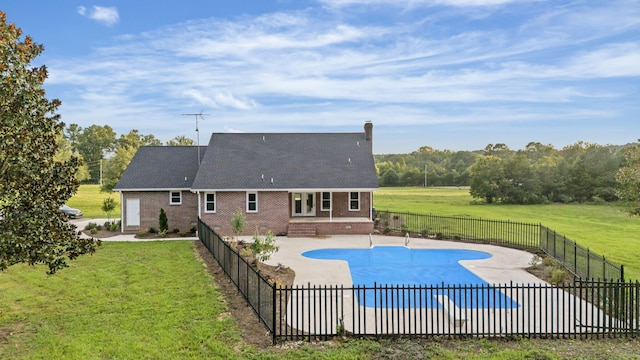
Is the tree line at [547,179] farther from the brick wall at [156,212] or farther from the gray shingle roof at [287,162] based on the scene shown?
the brick wall at [156,212]

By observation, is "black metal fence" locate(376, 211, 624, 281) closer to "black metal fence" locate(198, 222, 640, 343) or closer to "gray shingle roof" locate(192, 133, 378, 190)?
"black metal fence" locate(198, 222, 640, 343)

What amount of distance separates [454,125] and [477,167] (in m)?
8.05

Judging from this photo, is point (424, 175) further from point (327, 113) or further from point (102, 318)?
point (102, 318)

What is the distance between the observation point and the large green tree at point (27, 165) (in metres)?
8.22

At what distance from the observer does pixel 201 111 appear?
90.8ft

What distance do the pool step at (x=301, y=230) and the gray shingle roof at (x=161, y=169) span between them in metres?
7.49

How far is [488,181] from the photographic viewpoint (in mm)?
54719

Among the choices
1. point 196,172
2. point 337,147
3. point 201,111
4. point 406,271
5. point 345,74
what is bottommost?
point 406,271

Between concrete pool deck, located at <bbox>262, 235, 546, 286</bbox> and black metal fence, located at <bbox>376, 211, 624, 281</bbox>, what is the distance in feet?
3.62

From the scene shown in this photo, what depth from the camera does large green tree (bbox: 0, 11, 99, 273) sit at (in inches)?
324

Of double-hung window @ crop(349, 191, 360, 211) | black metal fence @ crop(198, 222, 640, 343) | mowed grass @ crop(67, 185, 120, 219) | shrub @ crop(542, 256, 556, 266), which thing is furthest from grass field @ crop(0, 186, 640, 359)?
mowed grass @ crop(67, 185, 120, 219)

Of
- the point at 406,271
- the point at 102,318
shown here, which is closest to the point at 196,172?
the point at 406,271

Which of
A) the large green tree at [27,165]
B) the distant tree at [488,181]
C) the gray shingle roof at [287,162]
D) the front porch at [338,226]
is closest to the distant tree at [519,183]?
the distant tree at [488,181]

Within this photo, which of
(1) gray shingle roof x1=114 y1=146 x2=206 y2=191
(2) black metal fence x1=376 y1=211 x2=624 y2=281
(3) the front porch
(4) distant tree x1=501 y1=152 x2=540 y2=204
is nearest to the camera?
(2) black metal fence x1=376 y1=211 x2=624 y2=281
